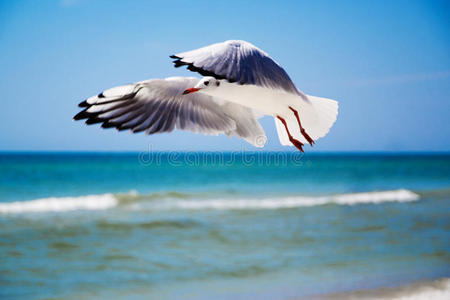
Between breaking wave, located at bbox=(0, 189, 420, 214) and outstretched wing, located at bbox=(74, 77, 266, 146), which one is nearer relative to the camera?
outstretched wing, located at bbox=(74, 77, 266, 146)

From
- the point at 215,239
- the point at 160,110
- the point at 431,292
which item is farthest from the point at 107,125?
the point at 215,239

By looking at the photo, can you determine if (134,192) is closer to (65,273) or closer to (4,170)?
(65,273)

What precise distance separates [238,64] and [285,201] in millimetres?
10245

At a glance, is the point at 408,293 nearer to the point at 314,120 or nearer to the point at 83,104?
the point at 314,120

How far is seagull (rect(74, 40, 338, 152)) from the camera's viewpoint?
2.78ft

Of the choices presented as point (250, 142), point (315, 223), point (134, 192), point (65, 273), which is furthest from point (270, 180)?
point (250, 142)

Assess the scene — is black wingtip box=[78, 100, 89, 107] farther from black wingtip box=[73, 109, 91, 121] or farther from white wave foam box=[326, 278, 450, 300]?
white wave foam box=[326, 278, 450, 300]

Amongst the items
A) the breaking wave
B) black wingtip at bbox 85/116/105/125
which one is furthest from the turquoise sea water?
black wingtip at bbox 85/116/105/125

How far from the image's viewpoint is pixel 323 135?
51.6 inches

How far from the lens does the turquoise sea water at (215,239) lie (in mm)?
4574

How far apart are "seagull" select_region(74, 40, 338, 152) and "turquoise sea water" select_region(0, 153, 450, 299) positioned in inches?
4.3

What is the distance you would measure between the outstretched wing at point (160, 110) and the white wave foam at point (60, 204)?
8.56 m

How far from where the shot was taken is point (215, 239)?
677 cm

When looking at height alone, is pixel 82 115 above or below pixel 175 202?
above
